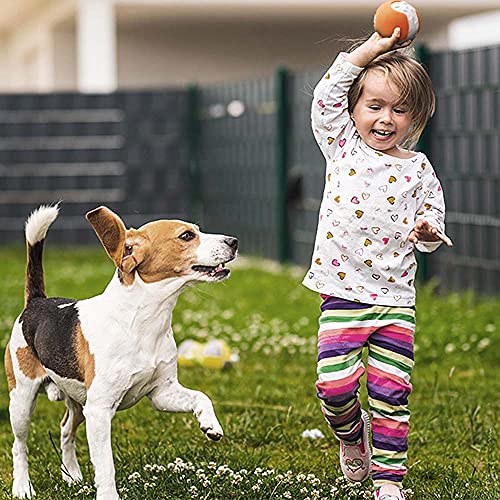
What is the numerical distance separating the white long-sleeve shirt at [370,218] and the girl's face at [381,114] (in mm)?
53

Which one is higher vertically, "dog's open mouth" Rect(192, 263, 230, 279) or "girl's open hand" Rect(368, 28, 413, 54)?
"girl's open hand" Rect(368, 28, 413, 54)

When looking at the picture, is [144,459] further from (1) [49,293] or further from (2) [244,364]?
(1) [49,293]

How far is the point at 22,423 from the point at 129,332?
734 millimetres

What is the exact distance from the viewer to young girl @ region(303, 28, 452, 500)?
4406mm

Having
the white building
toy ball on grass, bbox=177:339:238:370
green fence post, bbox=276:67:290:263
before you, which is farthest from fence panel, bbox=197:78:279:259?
toy ball on grass, bbox=177:339:238:370

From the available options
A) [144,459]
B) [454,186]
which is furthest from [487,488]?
[454,186]

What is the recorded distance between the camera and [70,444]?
191 inches

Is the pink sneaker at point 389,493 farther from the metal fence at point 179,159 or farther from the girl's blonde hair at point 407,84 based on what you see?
the metal fence at point 179,159

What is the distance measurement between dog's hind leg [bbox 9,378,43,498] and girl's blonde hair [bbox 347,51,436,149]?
64.6 inches

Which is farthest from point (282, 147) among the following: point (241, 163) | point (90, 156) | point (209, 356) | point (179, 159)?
point (209, 356)

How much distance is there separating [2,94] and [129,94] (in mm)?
1688

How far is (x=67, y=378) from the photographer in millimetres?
4438

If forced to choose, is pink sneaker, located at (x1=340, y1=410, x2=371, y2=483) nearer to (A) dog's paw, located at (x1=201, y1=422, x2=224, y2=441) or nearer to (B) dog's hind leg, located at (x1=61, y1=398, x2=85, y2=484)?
(A) dog's paw, located at (x1=201, y1=422, x2=224, y2=441)

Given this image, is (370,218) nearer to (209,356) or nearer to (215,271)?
(215,271)
